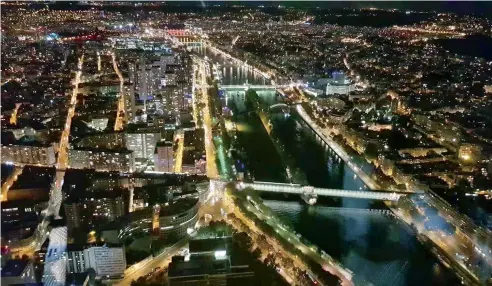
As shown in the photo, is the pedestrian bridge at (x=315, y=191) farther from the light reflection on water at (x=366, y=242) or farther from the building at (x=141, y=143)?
the building at (x=141, y=143)

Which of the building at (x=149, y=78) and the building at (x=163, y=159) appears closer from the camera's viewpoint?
the building at (x=163, y=159)

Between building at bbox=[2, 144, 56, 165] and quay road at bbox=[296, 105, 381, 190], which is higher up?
building at bbox=[2, 144, 56, 165]

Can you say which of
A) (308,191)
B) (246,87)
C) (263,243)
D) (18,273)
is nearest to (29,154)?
(18,273)

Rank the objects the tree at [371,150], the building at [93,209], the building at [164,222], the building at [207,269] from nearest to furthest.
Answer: the building at [207,269] → the building at [164,222] → the building at [93,209] → the tree at [371,150]

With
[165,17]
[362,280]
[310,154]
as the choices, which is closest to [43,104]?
[310,154]

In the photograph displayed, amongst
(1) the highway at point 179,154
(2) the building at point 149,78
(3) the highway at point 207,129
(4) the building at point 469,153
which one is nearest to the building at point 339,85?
(3) the highway at point 207,129

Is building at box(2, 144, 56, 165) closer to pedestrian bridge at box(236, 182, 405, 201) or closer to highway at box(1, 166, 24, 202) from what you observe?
highway at box(1, 166, 24, 202)

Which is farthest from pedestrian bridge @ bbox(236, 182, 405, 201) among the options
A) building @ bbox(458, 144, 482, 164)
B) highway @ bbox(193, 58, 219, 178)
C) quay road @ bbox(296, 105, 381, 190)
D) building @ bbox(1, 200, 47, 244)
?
building @ bbox(1, 200, 47, 244)

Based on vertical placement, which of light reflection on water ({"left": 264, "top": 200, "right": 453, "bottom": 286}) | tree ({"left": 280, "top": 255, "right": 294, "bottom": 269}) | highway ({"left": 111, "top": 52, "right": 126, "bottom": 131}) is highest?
highway ({"left": 111, "top": 52, "right": 126, "bottom": 131})
